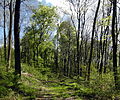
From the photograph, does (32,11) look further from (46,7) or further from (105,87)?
(46,7)

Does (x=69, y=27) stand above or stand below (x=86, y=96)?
above

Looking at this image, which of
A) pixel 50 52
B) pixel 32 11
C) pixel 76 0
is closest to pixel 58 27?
pixel 50 52

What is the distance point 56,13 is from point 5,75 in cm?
2144

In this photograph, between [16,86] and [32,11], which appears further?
[32,11]

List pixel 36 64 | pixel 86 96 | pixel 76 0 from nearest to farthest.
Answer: pixel 86 96, pixel 76 0, pixel 36 64

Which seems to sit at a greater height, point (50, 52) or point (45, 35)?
point (45, 35)

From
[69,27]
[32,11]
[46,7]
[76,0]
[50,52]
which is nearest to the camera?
[32,11]

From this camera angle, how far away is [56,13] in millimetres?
26797

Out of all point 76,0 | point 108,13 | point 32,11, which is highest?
point 76,0

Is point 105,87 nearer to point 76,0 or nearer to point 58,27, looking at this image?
point 76,0

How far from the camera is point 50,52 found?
123 ft

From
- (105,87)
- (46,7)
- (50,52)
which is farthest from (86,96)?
(50,52)

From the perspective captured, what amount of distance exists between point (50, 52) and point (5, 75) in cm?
3023

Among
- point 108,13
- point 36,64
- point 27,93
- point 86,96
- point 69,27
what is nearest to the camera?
point 27,93
